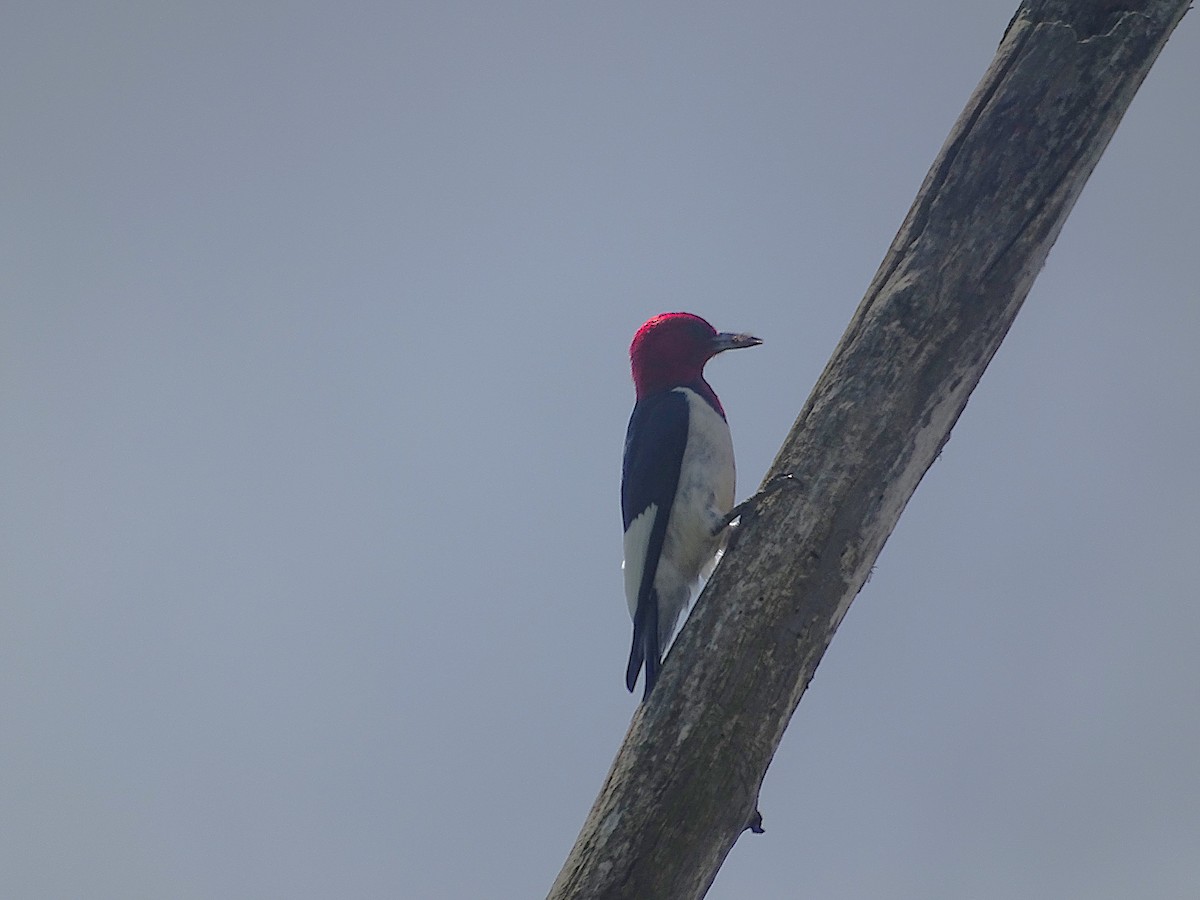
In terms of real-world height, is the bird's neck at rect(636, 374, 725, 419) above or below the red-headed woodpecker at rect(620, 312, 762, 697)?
above

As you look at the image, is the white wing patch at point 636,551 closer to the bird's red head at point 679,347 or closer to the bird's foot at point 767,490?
Result: the bird's red head at point 679,347

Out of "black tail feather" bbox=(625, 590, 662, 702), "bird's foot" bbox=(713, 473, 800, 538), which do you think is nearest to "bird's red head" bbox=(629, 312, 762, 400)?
"black tail feather" bbox=(625, 590, 662, 702)

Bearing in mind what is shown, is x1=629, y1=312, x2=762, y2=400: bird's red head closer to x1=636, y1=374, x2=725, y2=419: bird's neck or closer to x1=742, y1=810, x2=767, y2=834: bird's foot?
x1=636, y1=374, x2=725, y2=419: bird's neck

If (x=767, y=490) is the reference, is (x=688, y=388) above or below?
above

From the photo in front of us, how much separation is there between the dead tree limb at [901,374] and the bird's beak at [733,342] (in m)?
2.03

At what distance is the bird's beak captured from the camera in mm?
5270

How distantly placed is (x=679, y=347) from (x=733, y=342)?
278mm

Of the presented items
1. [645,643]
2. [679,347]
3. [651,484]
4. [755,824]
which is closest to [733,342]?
[679,347]

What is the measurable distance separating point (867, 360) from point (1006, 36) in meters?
1.17

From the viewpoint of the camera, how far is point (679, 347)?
5.32m

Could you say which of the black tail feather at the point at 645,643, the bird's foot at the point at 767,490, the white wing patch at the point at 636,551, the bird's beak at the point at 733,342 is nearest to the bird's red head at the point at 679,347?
the bird's beak at the point at 733,342

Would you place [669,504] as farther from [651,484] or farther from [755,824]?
[755,824]

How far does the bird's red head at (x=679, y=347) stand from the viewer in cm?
530

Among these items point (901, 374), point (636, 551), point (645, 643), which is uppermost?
point (901, 374)
